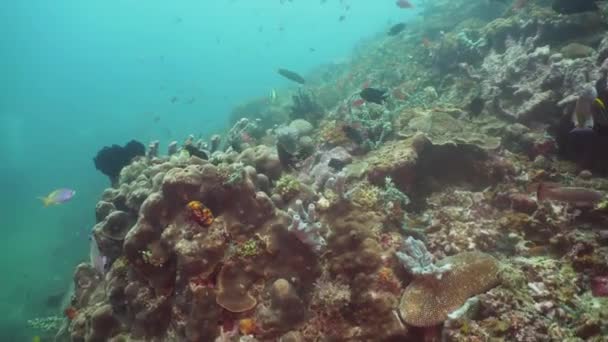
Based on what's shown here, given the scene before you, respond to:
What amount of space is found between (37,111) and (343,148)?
11254 cm

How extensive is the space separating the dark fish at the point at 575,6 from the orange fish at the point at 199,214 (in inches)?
338

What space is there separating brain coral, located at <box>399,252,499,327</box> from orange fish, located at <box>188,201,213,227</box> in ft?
8.49

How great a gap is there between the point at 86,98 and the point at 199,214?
12591cm

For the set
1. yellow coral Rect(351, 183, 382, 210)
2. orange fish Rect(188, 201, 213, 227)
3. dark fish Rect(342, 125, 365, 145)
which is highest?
orange fish Rect(188, 201, 213, 227)

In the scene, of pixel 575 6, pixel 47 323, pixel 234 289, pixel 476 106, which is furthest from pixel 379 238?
pixel 47 323

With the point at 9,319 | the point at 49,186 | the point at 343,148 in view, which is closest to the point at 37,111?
the point at 49,186

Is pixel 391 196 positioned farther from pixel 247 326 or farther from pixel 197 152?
pixel 197 152

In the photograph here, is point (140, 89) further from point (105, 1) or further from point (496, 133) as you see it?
point (496, 133)

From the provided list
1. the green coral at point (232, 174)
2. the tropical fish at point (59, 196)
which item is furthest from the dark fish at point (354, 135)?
the tropical fish at point (59, 196)

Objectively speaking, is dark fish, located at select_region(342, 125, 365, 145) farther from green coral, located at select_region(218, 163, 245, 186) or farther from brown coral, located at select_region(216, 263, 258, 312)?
brown coral, located at select_region(216, 263, 258, 312)

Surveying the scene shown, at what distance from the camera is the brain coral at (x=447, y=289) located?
12.5 feet

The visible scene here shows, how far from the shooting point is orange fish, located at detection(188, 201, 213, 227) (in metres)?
4.66

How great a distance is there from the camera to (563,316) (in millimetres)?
3381

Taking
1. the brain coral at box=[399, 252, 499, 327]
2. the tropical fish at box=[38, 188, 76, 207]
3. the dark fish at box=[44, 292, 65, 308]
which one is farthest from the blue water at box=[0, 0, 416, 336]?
the brain coral at box=[399, 252, 499, 327]
